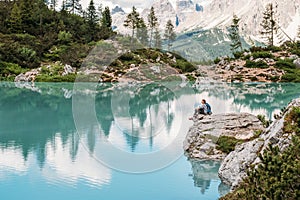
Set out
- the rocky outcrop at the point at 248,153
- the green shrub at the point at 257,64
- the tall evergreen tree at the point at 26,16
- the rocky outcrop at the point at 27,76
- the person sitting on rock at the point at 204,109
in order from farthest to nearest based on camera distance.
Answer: the tall evergreen tree at the point at 26,16
the green shrub at the point at 257,64
the rocky outcrop at the point at 27,76
the person sitting on rock at the point at 204,109
the rocky outcrop at the point at 248,153

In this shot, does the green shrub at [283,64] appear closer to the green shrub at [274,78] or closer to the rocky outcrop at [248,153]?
the green shrub at [274,78]

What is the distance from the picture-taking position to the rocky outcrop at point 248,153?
9.21 m

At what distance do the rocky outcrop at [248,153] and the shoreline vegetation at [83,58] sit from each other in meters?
29.4

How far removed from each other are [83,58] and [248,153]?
48230mm

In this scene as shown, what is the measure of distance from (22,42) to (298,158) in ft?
188

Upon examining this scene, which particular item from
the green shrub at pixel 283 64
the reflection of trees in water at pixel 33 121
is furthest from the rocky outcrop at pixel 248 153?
the green shrub at pixel 283 64

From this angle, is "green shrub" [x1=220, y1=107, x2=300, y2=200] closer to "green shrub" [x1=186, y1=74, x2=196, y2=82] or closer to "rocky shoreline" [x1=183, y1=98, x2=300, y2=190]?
"rocky shoreline" [x1=183, y1=98, x2=300, y2=190]

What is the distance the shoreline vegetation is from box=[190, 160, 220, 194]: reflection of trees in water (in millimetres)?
27597

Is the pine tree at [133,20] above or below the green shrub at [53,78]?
above

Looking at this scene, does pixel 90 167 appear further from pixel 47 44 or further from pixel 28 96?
pixel 47 44

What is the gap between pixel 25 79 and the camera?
51.2 m

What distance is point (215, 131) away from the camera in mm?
13758

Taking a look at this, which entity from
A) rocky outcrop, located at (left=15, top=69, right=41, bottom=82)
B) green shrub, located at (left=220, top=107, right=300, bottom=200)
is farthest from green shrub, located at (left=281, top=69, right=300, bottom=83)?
green shrub, located at (left=220, top=107, right=300, bottom=200)

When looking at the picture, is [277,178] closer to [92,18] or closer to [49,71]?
[49,71]
